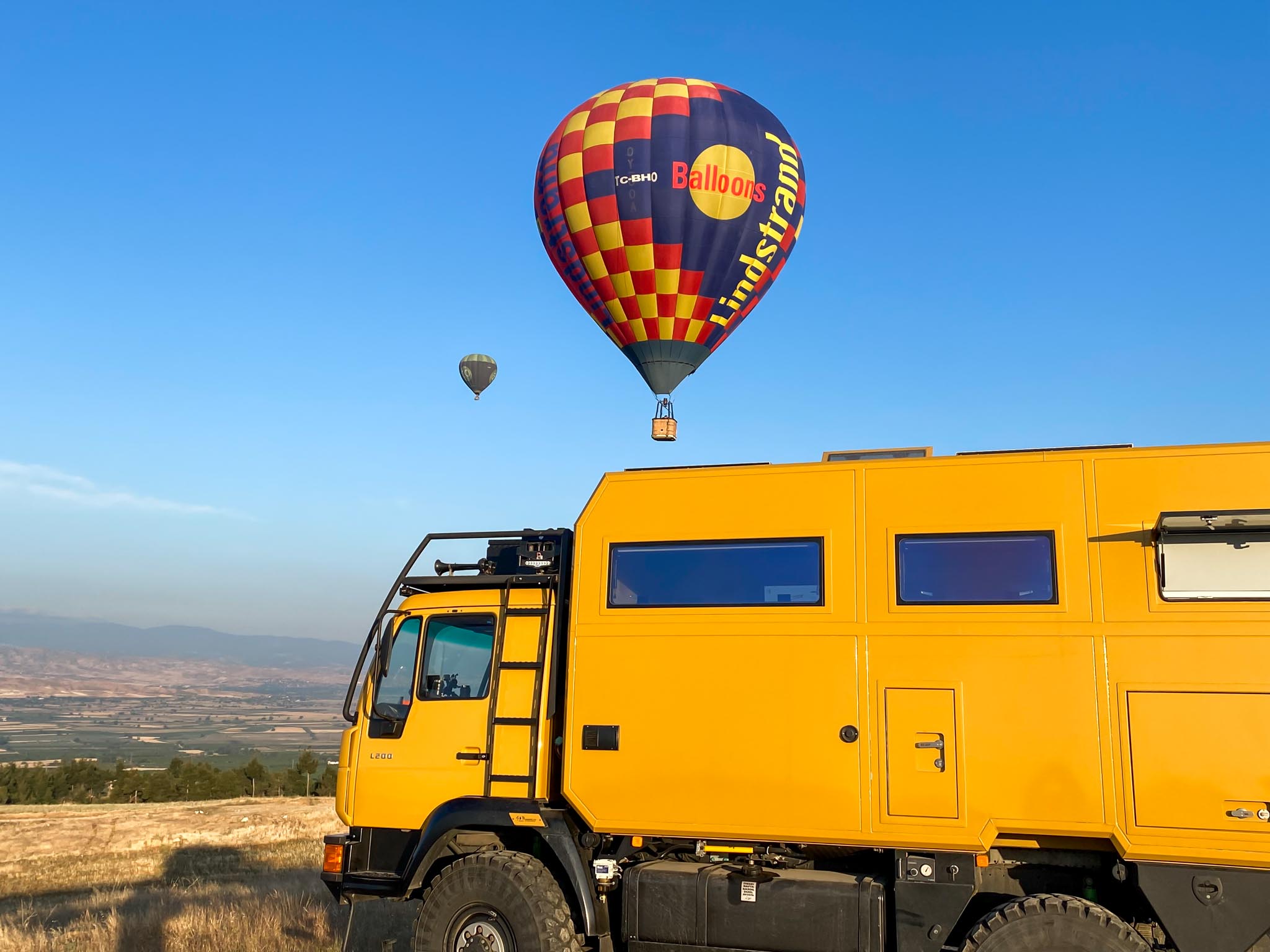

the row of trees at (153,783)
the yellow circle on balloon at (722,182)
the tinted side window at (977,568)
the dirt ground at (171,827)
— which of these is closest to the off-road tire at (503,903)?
the tinted side window at (977,568)

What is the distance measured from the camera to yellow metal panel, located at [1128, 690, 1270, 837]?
739 centimetres

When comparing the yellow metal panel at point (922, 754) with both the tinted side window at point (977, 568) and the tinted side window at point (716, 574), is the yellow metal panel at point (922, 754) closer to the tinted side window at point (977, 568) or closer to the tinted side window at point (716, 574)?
the tinted side window at point (977, 568)

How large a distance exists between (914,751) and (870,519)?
5.64ft

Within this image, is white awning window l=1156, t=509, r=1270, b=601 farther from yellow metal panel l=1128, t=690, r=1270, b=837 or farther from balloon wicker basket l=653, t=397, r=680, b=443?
balloon wicker basket l=653, t=397, r=680, b=443

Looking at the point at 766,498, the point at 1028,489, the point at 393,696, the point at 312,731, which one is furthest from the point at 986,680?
the point at 312,731

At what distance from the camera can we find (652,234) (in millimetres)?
23078

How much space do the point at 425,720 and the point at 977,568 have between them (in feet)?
15.3

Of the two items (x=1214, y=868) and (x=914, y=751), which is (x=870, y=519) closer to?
(x=914, y=751)

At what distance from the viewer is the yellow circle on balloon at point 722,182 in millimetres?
23000

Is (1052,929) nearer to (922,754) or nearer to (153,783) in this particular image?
(922,754)

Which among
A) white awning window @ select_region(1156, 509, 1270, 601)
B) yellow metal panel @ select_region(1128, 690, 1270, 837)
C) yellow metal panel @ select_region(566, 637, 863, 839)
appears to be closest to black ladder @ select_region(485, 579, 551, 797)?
yellow metal panel @ select_region(566, 637, 863, 839)

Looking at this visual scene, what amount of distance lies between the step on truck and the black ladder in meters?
0.02

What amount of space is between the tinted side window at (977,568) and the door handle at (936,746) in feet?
3.11

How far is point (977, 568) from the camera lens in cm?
830
